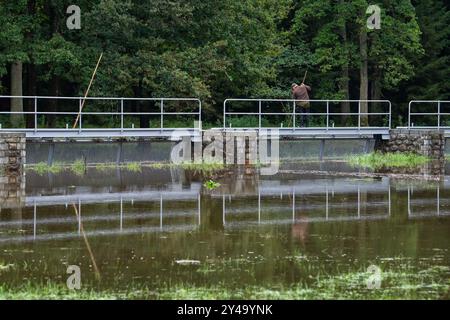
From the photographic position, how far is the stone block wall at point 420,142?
99.5ft

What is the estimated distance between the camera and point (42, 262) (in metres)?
11.0

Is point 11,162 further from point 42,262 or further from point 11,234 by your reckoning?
point 42,262

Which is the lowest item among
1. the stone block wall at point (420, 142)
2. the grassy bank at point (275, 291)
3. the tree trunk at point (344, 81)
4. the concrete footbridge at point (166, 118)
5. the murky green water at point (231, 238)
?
the grassy bank at point (275, 291)

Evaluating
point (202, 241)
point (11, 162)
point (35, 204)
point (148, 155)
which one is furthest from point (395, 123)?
point (202, 241)

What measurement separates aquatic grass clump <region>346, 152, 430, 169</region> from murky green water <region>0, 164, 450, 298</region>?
7313 millimetres

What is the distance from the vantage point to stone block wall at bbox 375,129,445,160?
30.3 m

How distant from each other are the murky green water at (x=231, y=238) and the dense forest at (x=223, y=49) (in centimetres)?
1113

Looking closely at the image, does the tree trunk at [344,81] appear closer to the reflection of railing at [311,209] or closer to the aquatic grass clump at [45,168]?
Answer: the aquatic grass clump at [45,168]

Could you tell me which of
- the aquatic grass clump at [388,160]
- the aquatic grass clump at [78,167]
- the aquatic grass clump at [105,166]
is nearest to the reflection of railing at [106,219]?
the aquatic grass clump at [78,167]

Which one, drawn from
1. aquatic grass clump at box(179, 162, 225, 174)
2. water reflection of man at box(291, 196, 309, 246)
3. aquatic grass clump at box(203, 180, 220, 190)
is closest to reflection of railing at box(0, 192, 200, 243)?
water reflection of man at box(291, 196, 309, 246)

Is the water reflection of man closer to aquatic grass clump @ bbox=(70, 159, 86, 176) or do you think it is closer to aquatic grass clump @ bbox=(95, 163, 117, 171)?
aquatic grass clump @ bbox=(70, 159, 86, 176)

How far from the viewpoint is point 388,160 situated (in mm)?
29844

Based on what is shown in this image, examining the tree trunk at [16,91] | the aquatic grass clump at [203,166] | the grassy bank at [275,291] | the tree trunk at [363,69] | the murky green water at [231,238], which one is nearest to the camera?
the grassy bank at [275,291]
